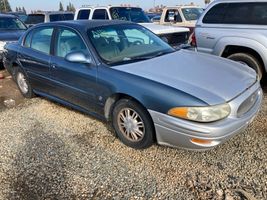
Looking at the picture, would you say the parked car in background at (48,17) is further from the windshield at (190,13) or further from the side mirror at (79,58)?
the side mirror at (79,58)

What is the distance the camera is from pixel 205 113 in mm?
3111

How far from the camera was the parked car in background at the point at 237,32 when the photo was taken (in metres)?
5.60

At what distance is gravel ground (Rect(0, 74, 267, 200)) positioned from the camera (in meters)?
3.06

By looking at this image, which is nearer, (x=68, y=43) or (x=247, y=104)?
(x=247, y=104)

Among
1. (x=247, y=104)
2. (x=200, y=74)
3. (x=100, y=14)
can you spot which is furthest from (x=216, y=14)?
(x=100, y=14)

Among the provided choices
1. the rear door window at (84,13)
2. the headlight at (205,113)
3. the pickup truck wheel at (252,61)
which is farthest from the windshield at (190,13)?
the headlight at (205,113)

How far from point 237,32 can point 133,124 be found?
3.29 meters

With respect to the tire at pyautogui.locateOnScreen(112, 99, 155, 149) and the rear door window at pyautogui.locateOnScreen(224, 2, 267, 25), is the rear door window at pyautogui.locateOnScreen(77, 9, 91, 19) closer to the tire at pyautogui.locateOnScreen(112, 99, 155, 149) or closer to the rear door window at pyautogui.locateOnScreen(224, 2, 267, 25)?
the rear door window at pyautogui.locateOnScreen(224, 2, 267, 25)

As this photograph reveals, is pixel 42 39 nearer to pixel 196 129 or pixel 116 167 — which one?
pixel 116 167

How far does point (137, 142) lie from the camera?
12.4ft

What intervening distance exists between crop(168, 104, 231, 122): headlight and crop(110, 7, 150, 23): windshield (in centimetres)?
717

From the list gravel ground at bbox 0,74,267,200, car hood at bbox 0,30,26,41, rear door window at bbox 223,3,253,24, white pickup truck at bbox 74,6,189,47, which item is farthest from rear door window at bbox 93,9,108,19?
gravel ground at bbox 0,74,267,200

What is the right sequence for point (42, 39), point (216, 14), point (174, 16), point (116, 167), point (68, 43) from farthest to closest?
point (174, 16) < point (216, 14) < point (42, 39) < point (68, 43) < point (116, 167)

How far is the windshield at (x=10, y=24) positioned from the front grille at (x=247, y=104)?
8.73 m
